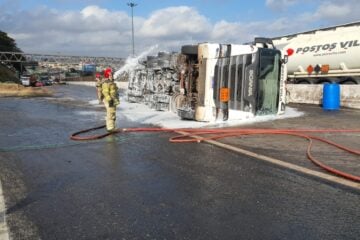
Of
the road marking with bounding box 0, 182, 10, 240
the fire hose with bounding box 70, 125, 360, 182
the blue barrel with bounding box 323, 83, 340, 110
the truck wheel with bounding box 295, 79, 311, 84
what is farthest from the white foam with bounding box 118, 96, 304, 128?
the truck wheel with bounding box 295, 79, 311, 84

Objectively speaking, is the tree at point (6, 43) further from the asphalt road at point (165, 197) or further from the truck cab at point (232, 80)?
the asphalt road at point (165, 197)

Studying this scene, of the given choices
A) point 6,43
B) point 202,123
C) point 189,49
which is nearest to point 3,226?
point 202,123

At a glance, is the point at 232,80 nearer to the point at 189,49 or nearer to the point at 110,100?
the point at 189,49

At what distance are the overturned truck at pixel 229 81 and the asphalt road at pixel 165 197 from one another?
14.5ft

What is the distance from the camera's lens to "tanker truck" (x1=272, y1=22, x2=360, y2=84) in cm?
1800

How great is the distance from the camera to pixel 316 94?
1923 cm

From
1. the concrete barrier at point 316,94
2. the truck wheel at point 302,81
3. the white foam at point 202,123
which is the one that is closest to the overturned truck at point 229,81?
the white foam at point 202,123

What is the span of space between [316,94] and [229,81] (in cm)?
833

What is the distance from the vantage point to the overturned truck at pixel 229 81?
12273 millimetres

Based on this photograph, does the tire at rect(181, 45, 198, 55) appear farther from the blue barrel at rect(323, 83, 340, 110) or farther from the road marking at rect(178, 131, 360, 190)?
the blue barrel at rect(323, 83, 340, 110)

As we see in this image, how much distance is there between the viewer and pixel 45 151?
8.27 meters

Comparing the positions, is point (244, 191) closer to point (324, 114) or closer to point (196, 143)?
point (196, 143)

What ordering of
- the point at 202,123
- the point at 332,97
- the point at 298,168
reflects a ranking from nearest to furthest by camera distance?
1. the point at 298,168
2. the point at 202,123
3. the point at 332,97

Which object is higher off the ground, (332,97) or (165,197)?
(332,97)
